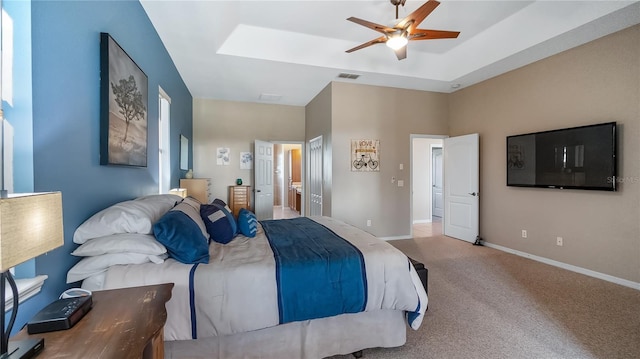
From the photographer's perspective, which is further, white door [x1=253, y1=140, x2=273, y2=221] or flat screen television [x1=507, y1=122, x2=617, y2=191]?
white door [x1=253, y1=140, x2=273, y2=221]

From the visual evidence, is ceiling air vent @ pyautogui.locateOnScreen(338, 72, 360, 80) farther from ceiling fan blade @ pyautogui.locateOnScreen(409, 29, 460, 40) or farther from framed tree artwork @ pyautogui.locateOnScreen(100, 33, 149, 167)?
framed tree artwork @ pyautogui.locateOnScreen(100, 33, 149, 167)

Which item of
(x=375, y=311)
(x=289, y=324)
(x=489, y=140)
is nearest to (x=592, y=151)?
(x=489, y=140)

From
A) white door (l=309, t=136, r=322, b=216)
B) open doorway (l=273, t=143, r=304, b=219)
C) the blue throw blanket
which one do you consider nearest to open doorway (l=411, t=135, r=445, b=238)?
white door (l=309, t=136, r=322, b=216)

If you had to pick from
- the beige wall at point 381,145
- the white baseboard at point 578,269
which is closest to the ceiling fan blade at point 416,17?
the beige wall at point 381,145

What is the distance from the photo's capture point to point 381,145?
15.8 ft

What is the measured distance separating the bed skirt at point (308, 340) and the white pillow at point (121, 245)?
57 cm

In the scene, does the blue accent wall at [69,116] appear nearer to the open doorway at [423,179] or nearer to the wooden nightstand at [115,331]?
the wooden nightstand at [115,331]

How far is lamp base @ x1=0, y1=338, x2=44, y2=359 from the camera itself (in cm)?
71

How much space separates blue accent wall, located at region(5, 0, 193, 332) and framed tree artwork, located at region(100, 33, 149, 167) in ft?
0.13

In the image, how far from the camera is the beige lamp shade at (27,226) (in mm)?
661

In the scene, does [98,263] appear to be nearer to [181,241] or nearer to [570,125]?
[181,241]

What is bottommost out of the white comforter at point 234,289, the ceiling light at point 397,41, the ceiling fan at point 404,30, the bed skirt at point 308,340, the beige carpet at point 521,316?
the beige carpet at point 521,316

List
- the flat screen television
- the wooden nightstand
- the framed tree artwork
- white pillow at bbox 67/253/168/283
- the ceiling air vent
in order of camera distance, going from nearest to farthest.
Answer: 1. the wooden nightstand
2. white pillow at bbox 67/253/168/283
3. the framed tree artwork
4. the flat screen television
5. the ceiling air vent

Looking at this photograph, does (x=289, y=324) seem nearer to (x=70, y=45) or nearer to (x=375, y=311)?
(x=375, y=311)
